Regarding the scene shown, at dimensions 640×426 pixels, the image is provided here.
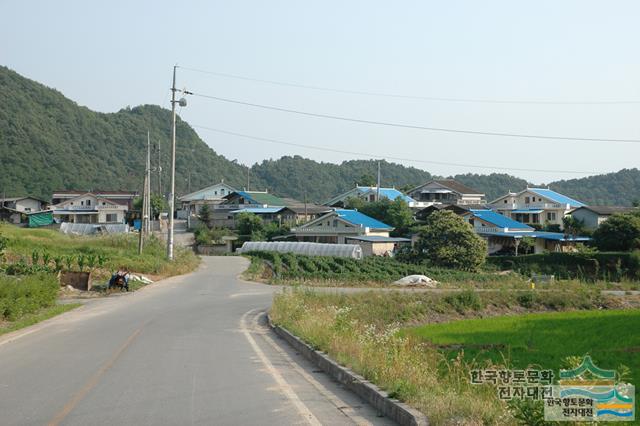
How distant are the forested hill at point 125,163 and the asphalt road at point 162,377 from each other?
219 ft

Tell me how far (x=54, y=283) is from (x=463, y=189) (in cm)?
8152

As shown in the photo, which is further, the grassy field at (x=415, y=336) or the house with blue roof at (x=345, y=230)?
the house with blue roof at (x=345, y=230)

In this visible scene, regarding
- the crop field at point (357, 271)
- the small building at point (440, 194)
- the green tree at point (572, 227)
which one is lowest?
the crop field at point (357, 271)

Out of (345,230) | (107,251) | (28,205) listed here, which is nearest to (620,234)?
(345,230)

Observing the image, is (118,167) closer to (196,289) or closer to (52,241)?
(52,241)

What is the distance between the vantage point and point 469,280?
46781mm

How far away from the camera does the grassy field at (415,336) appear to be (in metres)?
7.90

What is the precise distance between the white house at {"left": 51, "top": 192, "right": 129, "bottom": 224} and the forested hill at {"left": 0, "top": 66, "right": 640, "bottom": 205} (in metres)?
9.08

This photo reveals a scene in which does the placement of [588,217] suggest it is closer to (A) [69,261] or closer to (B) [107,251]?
(B) [107,251]

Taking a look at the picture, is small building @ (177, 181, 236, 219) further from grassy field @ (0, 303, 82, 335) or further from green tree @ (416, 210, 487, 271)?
grassy field @ (0, 303, 82, 335)

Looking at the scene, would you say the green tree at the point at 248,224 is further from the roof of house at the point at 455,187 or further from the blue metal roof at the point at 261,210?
the roof of house at the point at 455,187

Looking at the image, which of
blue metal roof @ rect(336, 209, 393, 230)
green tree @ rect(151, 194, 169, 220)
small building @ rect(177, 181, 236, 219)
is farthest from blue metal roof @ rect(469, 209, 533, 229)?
green tree @ rect(151, 194, 169, 220)

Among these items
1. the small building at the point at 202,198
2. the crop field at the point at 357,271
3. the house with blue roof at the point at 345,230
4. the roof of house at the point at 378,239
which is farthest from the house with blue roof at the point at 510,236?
the small building at the point at 202,198

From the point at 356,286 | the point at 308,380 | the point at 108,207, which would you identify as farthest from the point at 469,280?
the point at 108,207
